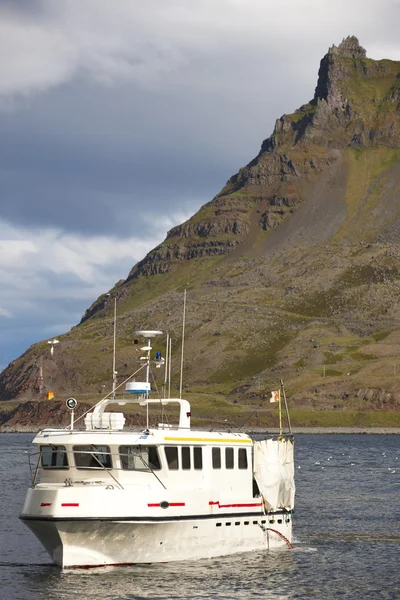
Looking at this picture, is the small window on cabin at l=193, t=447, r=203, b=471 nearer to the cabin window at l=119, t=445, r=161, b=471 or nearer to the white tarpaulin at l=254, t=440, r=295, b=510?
the cabin window at l=119, t=445, r=161, b=471

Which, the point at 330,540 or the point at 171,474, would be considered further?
the point at 330,540

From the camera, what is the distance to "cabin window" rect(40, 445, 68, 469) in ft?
138

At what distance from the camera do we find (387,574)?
145 feet

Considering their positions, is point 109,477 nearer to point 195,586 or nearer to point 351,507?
point 195,586

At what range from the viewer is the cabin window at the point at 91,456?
136 feet

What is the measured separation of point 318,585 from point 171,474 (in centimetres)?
802

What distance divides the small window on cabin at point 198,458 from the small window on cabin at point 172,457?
117cm

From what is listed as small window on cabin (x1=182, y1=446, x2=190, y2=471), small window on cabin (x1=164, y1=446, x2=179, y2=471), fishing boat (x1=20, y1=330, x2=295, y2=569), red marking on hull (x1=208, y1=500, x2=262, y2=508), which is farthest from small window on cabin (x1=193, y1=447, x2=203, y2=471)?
red marking on hull (x1=208, y1=500, x2=262, y2=508)

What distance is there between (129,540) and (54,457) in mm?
5168

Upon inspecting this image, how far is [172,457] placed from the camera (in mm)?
42562

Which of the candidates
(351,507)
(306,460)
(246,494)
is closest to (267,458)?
(246,494)

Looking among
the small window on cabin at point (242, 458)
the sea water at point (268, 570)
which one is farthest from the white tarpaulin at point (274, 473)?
the sea water at point (268, 570)

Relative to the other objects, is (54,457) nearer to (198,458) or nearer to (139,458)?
(139,458)

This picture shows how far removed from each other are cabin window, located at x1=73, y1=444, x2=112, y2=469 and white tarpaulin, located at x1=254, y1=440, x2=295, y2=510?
30.0 ft
